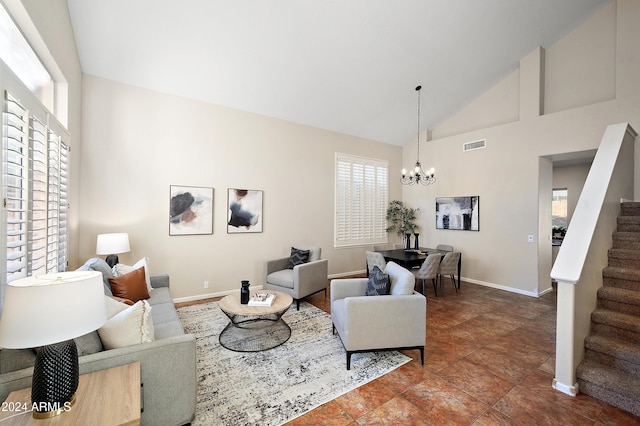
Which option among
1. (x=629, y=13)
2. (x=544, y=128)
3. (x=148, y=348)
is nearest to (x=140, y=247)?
(x=148, y=348)

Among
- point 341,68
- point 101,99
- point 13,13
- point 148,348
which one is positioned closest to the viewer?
point 148,348

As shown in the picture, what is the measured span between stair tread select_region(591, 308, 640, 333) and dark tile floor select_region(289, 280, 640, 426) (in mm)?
666

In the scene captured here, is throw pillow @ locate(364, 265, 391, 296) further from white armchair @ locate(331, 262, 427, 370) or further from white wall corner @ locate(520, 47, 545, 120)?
white wall corner @ locate(520, 47, 545, 120)

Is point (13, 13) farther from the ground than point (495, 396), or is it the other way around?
point (13, 13)

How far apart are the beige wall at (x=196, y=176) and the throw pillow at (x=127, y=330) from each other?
2894 mm

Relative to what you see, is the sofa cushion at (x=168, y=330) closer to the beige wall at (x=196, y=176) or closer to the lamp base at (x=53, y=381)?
the lamp base at (x=53, y=381)

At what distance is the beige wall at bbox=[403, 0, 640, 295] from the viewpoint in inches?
185

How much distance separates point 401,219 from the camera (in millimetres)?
7566

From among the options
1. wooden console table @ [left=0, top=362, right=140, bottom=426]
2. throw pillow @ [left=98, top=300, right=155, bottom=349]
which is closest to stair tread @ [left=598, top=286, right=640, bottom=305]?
wooden console table @ [left=0, top=362, right=140, bottom=426]

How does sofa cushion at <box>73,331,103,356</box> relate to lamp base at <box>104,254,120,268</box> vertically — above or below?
below

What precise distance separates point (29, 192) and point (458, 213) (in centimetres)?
706

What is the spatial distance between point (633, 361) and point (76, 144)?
21.6ft

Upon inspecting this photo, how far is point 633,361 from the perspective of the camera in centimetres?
238

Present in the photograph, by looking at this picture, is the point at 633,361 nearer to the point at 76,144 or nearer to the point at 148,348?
the point at 148,348
